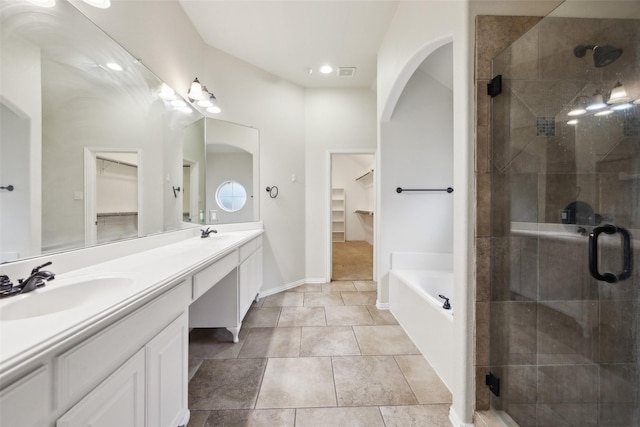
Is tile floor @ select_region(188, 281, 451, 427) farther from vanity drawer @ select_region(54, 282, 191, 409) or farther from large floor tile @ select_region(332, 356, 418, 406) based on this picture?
vanity drawer @ select_region(54, 282, 191, 409)

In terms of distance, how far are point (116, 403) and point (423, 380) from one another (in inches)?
65.5

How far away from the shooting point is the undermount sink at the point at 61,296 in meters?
0.78

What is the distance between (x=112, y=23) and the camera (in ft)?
4.69

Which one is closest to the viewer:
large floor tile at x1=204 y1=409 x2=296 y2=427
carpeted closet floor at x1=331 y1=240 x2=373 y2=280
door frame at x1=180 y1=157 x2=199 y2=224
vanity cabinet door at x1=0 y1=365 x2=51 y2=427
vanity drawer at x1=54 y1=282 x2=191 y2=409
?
vanity cabinet door at x1=0 y1=365 x2=51 y2=427

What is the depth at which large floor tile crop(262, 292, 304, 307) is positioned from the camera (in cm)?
291

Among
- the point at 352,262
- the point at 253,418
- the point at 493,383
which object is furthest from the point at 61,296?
the point at 352,262

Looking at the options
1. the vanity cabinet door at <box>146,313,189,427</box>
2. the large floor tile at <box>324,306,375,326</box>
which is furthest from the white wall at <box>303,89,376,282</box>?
the vanity cabinet door at <box>146,313,189,427</box>

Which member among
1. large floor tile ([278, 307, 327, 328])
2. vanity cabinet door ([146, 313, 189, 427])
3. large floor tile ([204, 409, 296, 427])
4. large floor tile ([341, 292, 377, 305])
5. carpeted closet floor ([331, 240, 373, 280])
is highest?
vanity cabinet door ([146, 313, 189, 427])

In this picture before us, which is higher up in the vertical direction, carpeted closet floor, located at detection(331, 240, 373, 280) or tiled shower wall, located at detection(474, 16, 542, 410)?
tiled shower wall, located at detection(474, 16, 542, 410)

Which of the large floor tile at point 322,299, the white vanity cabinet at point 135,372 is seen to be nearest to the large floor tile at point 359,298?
the large floor tile at point 322,299

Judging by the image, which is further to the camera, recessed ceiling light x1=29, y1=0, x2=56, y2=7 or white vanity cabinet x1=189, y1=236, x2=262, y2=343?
white vanity cabinet x1=189, y1=236, x2=262, y2=343

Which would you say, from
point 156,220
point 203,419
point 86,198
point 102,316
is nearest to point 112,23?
point 86,198

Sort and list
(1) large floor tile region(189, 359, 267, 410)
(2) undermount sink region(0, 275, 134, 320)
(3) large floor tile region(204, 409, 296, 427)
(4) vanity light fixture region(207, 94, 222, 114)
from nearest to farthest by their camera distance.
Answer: (2) undermount sink region(0, 275, 134, 320)
(3) large floor tile region(204, 409, 296, 427)
(1) large floor tile region(189, 359, 267, 410)
(4) vanity light fixture region(207, 94, 222, 114)

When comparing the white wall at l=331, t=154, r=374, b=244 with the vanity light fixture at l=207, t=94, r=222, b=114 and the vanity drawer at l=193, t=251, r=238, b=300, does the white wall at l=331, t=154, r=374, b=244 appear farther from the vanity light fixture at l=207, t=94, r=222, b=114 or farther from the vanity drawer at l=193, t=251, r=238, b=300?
the vanity drawer at l=193, t=251, r=238, b=300
